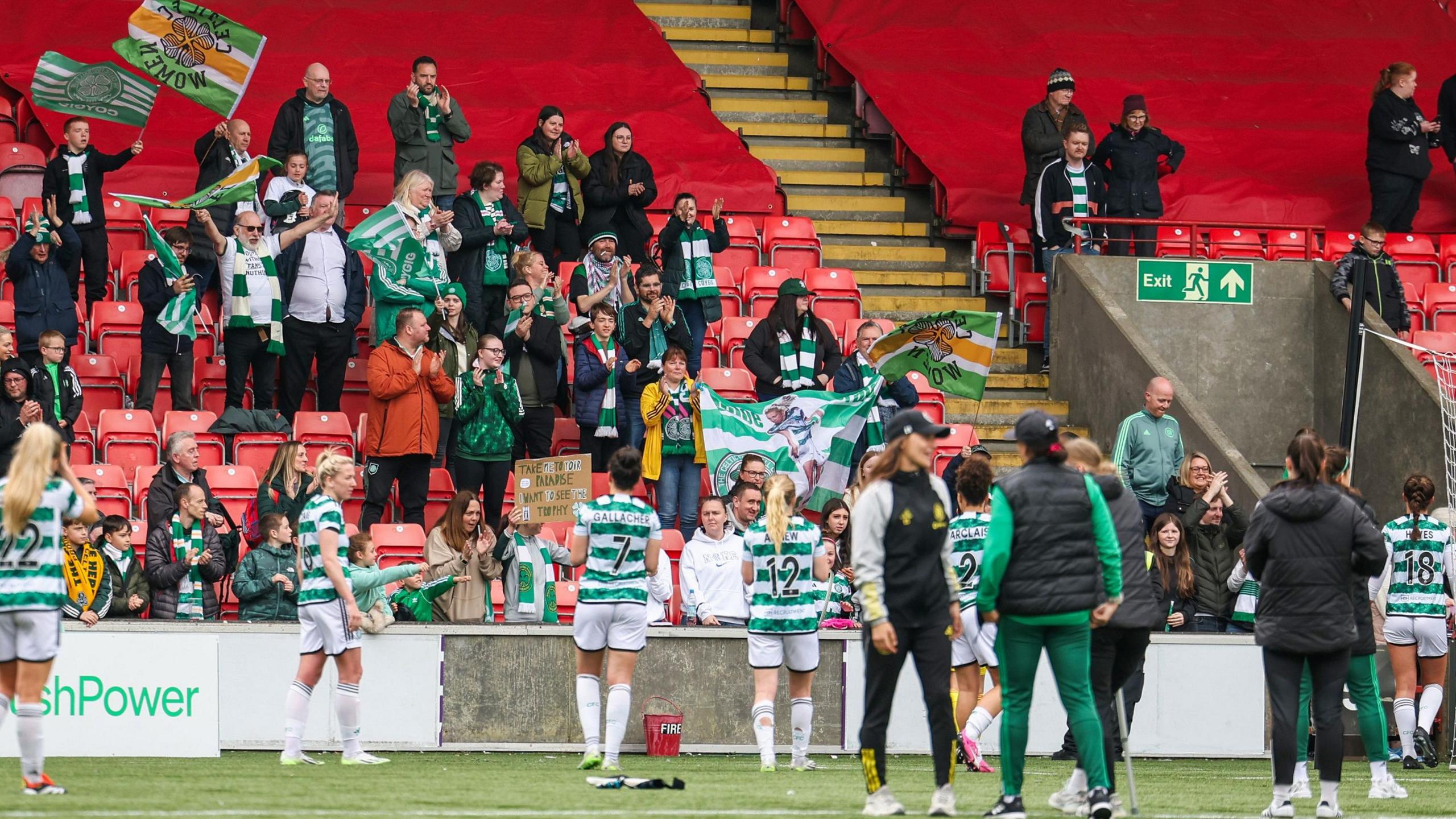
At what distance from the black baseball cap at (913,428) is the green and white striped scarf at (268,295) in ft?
27.0

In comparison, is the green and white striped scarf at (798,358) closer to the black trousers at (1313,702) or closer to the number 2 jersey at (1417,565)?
the number 2 jersey at (1417,565)

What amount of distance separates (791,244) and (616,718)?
894 cm

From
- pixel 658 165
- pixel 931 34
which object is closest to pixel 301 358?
pixel 658 165

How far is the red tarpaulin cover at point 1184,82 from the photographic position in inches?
831

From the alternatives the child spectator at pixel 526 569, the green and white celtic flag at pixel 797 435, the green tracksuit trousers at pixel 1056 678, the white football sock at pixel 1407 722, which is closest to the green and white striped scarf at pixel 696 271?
the green and white celtic flag at pixel 797 435

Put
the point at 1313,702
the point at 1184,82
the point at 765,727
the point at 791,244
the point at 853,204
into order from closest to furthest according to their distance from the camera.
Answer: the point at 1313,702
the point at 765,727
the point at 791,244
the point at 853,204
the point at 1184,82

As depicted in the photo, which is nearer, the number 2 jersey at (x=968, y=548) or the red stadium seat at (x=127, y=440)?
the number 2 jersey at (x=968, y=548)

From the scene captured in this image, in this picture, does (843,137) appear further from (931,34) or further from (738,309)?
(738,309)

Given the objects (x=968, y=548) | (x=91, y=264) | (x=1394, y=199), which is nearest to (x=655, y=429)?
(x=968, y=548)

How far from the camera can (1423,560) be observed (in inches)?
531

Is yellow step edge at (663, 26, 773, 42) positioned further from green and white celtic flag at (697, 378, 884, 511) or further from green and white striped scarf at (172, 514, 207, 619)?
green and white striped scarf at (172, 514, 207, 619)

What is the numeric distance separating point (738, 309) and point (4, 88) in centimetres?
742

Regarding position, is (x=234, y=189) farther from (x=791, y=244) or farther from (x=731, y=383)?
(x=791, y=244)

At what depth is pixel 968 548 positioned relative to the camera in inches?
487
